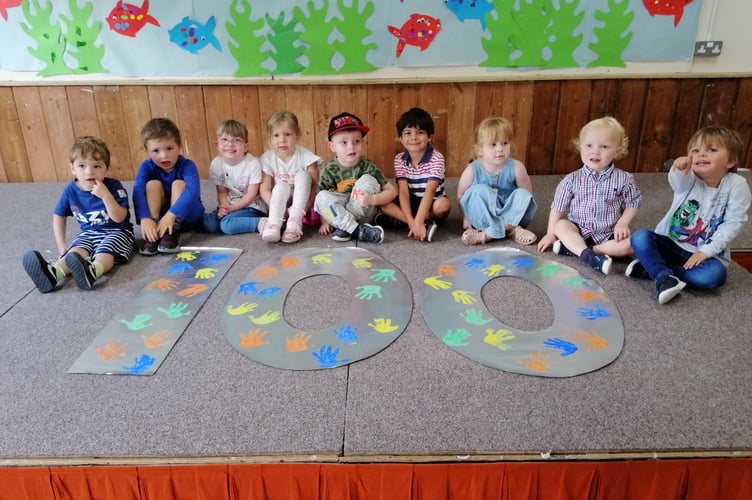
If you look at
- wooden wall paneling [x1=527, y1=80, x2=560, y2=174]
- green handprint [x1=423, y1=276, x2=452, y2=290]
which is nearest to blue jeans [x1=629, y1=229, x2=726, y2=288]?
green handprint [x1=423, y1=276, x2=452, y2=290]

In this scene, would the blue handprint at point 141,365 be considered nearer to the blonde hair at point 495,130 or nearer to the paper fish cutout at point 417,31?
the blonde hair at point 495,130

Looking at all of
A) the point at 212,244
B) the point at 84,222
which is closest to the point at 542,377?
the point at 212,244

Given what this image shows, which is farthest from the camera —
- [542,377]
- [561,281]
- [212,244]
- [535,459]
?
[212,244]

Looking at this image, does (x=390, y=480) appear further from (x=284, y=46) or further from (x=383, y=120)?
(x=284, y=46)

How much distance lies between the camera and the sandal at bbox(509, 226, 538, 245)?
2.21m

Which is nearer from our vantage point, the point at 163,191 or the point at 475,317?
the point at 475,317

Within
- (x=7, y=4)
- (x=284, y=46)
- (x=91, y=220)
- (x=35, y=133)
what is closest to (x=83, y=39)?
(x=7, y=4)

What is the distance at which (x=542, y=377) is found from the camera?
1.40m

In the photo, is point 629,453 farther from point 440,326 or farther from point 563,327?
point 440,326

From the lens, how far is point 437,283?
1.90 m

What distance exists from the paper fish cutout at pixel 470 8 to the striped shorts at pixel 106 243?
2.11m

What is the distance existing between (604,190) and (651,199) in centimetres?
97

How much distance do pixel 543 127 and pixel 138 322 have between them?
2.56 metres

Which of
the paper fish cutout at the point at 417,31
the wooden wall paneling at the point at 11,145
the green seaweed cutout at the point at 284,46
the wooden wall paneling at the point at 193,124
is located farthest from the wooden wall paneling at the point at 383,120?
the wooden wall paneling at the point at 11,145
